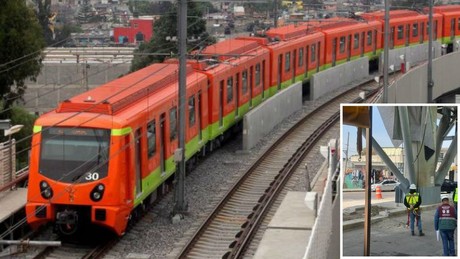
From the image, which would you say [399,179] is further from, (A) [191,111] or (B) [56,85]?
(B) [56,85]

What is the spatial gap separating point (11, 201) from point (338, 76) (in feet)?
76.4

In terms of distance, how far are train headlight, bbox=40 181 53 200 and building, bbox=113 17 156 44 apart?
38.5 m

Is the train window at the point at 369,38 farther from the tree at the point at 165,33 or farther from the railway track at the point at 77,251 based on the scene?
the railway track at the point at 77,251

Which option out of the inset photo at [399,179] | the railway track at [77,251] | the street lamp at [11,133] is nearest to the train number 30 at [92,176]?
the railway track at [77,251]

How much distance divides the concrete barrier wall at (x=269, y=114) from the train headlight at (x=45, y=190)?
9.75 meters

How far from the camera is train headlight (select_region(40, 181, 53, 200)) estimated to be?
52.0ft

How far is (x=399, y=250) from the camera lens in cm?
816

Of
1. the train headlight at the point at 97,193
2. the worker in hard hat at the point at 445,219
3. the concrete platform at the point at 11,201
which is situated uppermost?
the worker in hard hat at the point at 445,219

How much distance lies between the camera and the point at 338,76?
38938 millimetres

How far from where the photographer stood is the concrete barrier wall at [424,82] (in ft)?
105

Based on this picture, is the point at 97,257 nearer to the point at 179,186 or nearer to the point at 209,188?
the point at 179,186

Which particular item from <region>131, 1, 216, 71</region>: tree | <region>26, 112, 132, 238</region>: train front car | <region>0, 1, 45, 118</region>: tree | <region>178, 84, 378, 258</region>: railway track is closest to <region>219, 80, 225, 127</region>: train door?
<region>178, 84, 378, 258</region>: railway track

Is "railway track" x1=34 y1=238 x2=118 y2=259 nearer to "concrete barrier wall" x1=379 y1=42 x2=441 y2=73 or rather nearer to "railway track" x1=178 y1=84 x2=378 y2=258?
"railway track" x1=178 y1=84 x2=378 y2=258

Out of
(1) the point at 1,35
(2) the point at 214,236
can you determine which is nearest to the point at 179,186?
(2) the point at 214,236
